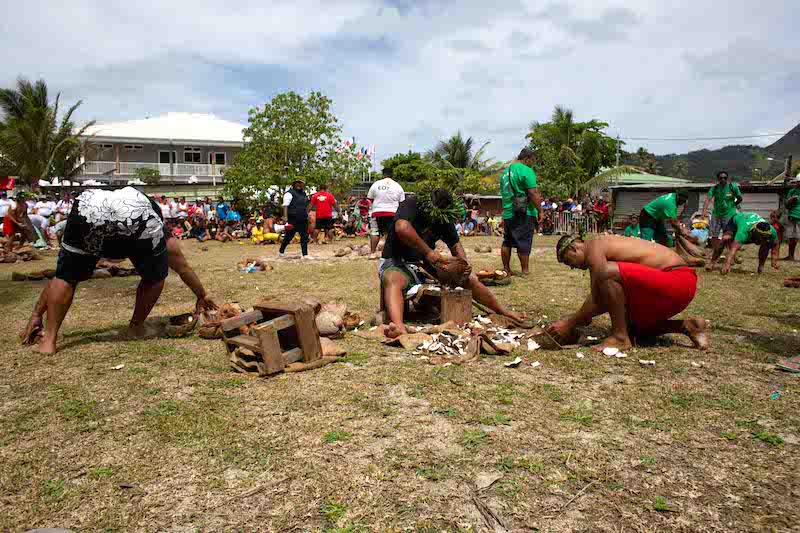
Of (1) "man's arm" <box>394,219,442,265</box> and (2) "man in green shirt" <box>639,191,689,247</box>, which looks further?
(2) "man in green shirt" <box>639,191,689,247</box>

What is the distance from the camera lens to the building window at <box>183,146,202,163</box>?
37.1 m

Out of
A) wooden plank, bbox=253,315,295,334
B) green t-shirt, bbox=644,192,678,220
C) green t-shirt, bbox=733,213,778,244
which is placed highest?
green t-shirt, bbox=644,192,678,220

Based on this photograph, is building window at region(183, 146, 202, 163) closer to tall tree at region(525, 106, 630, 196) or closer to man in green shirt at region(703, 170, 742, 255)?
tall tree at region(525, 106, 630, 196)

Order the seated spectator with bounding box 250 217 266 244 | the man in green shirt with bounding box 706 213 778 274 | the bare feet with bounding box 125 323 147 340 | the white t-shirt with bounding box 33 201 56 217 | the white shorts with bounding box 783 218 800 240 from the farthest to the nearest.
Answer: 1. the seated spectator with bounding box 250 217 266 244
2. the white t-shirt with bounding box 33 201 56 217
3. the white shorts with bounding box 783 218 800 240
4. the man in green shirt with bounding box 706 213 778 274
5. the bare feet with bounding box 125 323 147 340

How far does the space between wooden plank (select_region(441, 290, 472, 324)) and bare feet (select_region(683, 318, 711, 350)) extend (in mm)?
1902

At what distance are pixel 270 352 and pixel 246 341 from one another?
326 millimetres

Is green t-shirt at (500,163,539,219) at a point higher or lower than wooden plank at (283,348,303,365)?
higher

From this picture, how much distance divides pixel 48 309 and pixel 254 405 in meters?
2.40

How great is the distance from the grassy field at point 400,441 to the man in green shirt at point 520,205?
11.9 ft

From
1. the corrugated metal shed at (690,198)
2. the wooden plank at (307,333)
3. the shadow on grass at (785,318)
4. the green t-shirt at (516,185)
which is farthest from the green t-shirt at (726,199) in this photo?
the corrugated metal shed at (690,198)

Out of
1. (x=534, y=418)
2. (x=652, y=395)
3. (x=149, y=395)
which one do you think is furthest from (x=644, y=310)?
(x=149, y=395)

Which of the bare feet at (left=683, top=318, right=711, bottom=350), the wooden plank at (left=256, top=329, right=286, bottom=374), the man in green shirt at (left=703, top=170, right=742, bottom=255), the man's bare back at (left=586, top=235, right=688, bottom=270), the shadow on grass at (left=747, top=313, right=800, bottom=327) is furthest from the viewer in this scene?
the man in green shirt at (left=703, top=170, right=742, bottom=255)

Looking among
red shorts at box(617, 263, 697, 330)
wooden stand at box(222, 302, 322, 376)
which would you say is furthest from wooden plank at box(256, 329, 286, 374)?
red shorts at box(617, 263, 697, 330)

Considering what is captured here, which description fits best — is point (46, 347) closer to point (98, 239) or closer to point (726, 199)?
point (98, 239)
